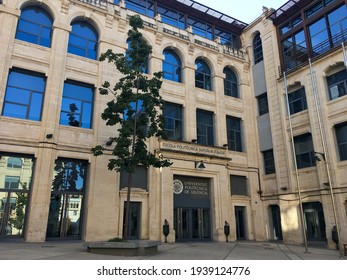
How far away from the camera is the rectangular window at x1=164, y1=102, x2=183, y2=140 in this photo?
22156 millimetres

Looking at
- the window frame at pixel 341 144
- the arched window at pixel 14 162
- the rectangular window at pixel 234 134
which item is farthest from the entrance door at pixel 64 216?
the window frame at pixel 341 144

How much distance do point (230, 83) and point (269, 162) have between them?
7.98 metres

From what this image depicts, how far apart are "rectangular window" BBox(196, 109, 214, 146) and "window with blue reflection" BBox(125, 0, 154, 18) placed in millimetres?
9269

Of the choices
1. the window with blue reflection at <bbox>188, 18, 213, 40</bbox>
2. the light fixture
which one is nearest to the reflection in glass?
the light fixture

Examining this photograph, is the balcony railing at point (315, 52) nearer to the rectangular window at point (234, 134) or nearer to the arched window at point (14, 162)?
the rectangular window at point (234, 134)

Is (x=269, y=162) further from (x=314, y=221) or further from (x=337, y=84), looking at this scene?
(x=337, y=84)

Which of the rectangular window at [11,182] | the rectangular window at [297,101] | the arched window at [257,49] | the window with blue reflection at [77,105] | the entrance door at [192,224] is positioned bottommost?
the entrance door at [192,224]

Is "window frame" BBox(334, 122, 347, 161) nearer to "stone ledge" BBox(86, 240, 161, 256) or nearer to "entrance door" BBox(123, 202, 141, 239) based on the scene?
"entrance door" BBox(123, 202, 141, 239)

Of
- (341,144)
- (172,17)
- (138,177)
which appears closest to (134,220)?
(138,177)

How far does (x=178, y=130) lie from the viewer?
2264 cm

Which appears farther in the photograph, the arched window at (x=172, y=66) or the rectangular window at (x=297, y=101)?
the arched window at (x=172, y=66)

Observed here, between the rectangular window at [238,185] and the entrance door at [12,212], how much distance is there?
14920 millimetres

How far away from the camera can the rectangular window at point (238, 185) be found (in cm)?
2369

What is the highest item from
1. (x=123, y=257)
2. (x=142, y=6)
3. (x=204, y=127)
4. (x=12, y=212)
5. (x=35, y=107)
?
(x=142, y=6)
